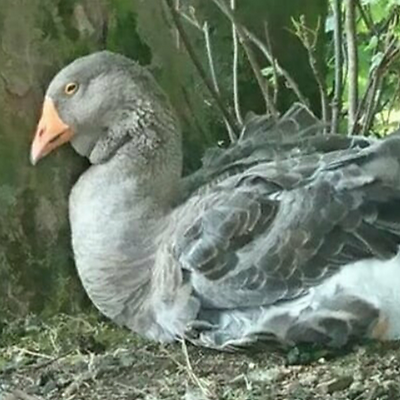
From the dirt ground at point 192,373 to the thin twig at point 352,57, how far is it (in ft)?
2.87

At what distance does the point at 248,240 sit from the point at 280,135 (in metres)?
0.39

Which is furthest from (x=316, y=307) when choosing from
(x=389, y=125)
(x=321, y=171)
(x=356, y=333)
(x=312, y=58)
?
(x=389, y=125)

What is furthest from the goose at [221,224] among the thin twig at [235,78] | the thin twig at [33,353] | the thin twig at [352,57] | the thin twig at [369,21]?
the thin twig at [369,21]

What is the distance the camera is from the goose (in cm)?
267

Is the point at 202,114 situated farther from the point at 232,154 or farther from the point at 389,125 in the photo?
the point at 389,125

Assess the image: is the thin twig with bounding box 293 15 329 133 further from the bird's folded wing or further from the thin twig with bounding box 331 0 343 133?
the bird's folded wing

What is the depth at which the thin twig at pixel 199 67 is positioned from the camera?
10.9 feet

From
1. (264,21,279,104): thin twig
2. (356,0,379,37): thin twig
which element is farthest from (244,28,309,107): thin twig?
(356,0,379,37): thin twig

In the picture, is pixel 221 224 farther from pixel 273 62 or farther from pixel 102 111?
pixel 273 62

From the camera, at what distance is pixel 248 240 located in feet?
8.92

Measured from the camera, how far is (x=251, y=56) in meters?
3.44

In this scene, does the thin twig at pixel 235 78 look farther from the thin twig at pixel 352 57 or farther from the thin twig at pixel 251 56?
the thin twig at pixel 352 57

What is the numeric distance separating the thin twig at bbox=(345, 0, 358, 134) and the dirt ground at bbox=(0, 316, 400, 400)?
0.87 metres

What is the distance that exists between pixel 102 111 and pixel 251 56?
677mm
